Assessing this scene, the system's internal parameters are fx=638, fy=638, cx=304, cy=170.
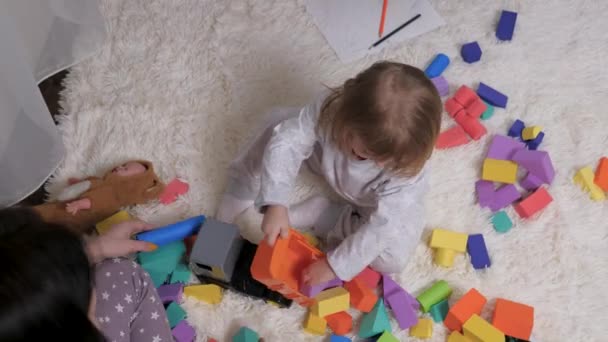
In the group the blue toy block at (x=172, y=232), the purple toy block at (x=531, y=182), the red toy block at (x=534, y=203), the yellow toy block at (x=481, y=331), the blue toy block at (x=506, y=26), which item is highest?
the blue toy block at (x=506, y=26)

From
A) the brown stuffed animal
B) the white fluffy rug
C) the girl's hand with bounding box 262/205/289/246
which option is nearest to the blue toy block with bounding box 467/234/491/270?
the white fluffy rug

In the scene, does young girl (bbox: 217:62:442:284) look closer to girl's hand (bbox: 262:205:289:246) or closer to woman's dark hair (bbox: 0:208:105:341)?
girl's hand (bbox: 262:205:289:246)

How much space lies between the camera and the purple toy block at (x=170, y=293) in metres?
1.08

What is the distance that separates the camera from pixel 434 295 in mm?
1079

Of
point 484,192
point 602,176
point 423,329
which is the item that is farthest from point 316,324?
point 602,176

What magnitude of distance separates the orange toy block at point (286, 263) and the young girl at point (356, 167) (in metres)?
0.02

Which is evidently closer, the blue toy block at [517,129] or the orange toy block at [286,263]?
the orange toy block at [286,263]

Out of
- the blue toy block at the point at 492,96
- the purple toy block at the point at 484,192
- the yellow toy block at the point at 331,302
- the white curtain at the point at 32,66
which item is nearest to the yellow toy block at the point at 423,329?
the yellow toy block at the point at 331,302

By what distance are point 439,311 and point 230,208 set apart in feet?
1.33

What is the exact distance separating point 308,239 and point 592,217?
1.69ft

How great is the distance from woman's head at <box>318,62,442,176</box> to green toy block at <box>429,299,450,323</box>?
306 millimetres

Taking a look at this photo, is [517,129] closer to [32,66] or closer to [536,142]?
[536,142]

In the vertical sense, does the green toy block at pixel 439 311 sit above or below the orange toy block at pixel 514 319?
above

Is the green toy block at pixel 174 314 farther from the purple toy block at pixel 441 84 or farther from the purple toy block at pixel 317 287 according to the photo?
the purple toy block at pixel 441 84
